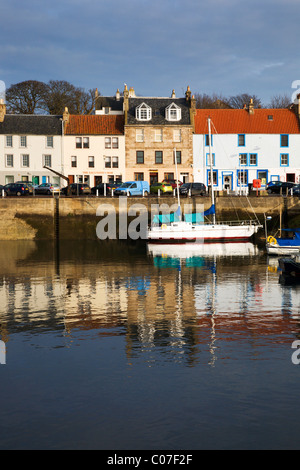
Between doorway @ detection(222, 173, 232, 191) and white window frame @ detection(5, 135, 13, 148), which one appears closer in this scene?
doorway @ detection(222, 173, 232, 191)

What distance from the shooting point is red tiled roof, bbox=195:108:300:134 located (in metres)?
71.9

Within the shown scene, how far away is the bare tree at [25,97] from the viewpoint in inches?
3693

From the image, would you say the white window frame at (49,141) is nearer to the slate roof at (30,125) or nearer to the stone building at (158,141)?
the slate roof at (30,125)

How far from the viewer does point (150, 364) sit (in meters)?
16.8

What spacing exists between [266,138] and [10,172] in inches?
1288

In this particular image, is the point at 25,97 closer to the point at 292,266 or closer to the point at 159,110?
the point at 159,110

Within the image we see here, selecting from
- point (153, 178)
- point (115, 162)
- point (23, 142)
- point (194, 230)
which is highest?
point (23, 142)

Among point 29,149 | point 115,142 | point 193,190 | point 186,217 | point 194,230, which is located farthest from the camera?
point 29,149

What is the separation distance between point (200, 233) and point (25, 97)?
174 feet

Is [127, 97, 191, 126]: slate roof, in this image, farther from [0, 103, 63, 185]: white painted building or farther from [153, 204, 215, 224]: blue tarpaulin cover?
[153, 204, 215, 224]: blue tarpaulin cover

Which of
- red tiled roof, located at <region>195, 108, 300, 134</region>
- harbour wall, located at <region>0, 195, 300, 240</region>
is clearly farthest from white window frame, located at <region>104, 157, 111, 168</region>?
harbour wall, located at <region>0, 195, 300, 240</region>

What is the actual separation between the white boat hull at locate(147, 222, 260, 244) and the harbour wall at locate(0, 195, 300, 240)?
358 cm

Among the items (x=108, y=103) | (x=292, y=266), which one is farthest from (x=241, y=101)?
(x=292, y=266)
